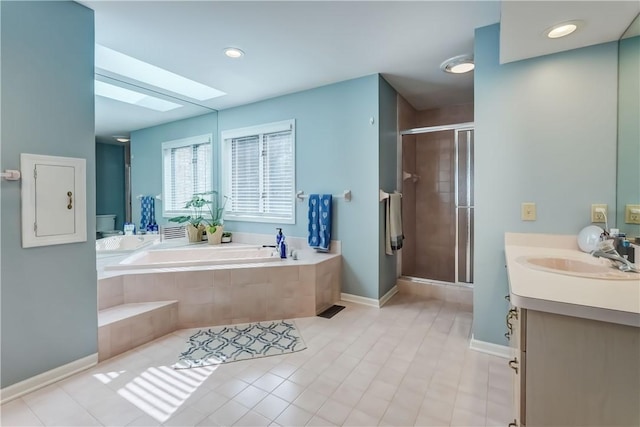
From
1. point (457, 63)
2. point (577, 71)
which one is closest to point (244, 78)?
point (457, 63)

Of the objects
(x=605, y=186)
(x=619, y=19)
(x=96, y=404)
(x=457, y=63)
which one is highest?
(x=457, y=63)

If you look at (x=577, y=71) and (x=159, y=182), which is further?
(x=159, y=182)

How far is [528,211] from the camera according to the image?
6.97 ft

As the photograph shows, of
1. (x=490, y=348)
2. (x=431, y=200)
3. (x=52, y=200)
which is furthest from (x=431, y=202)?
(x=52, y=200)

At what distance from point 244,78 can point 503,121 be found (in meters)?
2.54

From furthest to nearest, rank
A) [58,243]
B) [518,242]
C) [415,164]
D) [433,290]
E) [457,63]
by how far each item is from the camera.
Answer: [415,164] → [433,290] → [457,63] → [518,242] → [58,243]

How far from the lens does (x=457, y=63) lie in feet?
9.07

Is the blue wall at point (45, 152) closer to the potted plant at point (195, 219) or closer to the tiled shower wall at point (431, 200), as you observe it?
the potted plant at point (195, 219)

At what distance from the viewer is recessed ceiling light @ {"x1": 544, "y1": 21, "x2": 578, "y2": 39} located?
167 cm

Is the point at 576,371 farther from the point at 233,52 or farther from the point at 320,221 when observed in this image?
the point at 233,52

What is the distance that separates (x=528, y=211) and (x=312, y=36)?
214 centimetres

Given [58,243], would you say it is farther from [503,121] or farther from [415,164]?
[415,164]

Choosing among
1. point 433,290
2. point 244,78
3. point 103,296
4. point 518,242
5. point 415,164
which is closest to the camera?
point 518,242

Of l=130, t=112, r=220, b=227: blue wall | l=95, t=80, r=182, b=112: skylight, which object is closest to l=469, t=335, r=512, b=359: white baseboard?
l=130, t=112, r=220, b=227: blue wall
